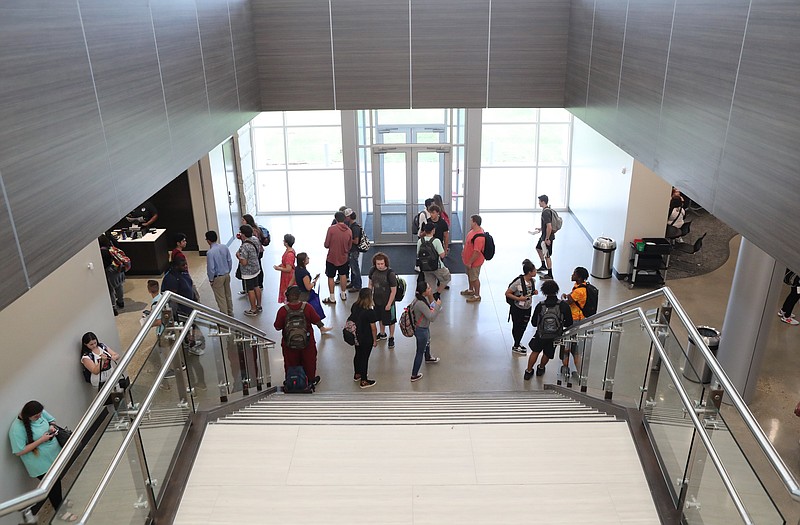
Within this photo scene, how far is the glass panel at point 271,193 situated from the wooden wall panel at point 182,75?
9.96 meters

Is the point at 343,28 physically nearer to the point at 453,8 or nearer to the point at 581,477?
the point at 453,8

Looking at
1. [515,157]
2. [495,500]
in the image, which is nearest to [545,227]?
[495,500]

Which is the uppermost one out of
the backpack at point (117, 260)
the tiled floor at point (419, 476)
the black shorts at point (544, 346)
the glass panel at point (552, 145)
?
the tiled floor at point (419, 476)

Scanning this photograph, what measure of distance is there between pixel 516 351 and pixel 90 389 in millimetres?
5619

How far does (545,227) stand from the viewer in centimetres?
1138

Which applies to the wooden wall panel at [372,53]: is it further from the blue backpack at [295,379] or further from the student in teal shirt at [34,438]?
the student in teal shirt at [34,438]

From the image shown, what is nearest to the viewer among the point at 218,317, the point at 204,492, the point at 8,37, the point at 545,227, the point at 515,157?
the point at 8,37

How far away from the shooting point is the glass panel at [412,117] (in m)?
13.2

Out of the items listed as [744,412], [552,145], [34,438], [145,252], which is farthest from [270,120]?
[552,145]

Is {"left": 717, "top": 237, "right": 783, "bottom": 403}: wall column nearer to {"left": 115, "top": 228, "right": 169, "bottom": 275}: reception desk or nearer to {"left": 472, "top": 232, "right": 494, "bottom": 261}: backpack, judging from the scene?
{"left": 472, "top": 232, "right": 494, "bottom": 261}: backpack

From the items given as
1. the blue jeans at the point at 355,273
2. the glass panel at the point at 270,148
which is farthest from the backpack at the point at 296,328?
the glass panel at the point at 270,148

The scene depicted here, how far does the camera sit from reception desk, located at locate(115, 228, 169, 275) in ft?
40.5

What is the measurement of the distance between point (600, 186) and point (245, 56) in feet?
26.0

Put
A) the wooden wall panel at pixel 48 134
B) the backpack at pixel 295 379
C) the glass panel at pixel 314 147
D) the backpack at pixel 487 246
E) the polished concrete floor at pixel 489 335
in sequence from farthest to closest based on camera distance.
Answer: the glass panel at pixel 314 147, the backpack at pixel 487 246, the polished concrete floor at pixel 489 335, the backpack at pixel 295 379, the wooden wall panel at pixel 48 134
